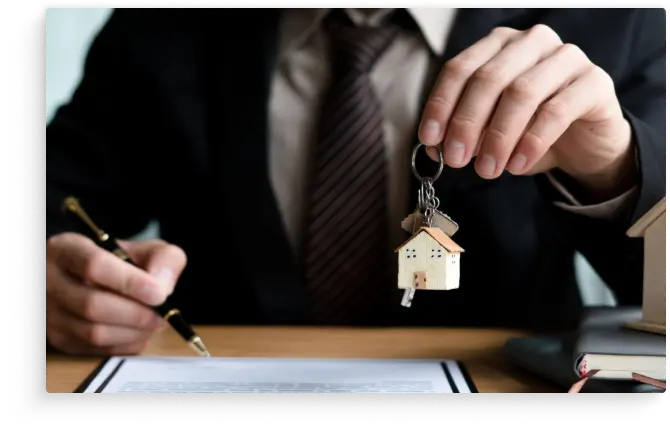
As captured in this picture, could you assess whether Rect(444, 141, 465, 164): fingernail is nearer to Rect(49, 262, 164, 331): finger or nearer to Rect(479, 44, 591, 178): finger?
Rect(479, 44, 591, 178): finger

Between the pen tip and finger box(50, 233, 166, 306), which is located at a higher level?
finger box(50, 233, 166, 306)

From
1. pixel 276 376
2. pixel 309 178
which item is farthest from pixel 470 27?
pixel 276 376

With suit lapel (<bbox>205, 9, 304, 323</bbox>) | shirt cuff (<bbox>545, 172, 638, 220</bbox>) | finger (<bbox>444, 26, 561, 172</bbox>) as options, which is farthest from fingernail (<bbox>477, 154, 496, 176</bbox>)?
suit lapel (<bbox>205, 9, 304, 323</bbox>)

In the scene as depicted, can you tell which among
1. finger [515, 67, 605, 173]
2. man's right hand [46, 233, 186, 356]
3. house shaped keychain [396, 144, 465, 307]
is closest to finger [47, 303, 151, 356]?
man's right hand [46, 233, 186, 356]

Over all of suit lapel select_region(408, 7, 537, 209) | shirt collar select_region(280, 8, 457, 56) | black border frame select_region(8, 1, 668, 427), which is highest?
shirt collar select_region(280, 8, 457, 56)

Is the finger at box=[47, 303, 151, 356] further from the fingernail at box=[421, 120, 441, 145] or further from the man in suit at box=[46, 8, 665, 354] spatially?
the fingernail at box=[421, 120, 441, 145]

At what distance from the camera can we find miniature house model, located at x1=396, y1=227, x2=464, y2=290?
0.51m

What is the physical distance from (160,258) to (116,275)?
0.15 feet

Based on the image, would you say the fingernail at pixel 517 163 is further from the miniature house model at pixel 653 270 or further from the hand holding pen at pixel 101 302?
the hand holding pen at pixel 101 302

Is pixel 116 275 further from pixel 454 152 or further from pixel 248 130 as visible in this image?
pixel 454 152

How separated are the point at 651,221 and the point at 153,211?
17.9 inches

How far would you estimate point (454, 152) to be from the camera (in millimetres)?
521

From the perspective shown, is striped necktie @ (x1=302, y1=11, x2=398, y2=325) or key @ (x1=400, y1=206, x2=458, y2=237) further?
striped necktie @ (x1=302, y1=11, x2=398, y2=325)

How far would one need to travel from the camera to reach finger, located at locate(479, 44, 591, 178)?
52 cm
